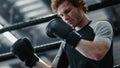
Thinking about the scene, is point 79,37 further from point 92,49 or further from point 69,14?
point 69,14

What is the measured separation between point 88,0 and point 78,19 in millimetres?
1157

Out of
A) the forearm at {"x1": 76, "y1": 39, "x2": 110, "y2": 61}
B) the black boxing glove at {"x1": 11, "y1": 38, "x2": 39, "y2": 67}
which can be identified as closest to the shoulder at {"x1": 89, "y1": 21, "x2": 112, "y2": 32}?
the forearm at {"x1": 76, "y1": 39, "x2": 110, "y2": 61}

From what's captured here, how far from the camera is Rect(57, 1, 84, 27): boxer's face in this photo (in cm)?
137

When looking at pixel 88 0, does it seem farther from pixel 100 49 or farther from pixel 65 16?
pixel 100 49

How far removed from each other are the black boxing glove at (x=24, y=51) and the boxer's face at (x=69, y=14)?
9.4 inches

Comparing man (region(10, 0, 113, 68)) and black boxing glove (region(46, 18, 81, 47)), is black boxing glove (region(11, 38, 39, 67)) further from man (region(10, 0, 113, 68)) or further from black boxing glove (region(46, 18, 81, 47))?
black boxing glove (region(46, 18, 81, 47))

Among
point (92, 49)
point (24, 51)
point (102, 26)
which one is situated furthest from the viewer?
point (24, 51)

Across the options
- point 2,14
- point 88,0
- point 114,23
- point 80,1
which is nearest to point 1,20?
point 2,14

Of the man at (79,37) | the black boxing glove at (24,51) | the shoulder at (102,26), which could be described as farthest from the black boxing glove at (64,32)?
the black boxing glove at (24,51)

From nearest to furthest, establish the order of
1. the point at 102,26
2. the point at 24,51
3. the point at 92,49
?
the point at 92,49 → the point at 102,26 → the point at 24,51

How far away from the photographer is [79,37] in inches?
47.3

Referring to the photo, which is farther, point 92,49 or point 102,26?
point 102,26

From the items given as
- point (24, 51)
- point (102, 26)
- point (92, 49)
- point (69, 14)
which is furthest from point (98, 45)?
point (24, 51)

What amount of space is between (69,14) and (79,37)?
21cm
